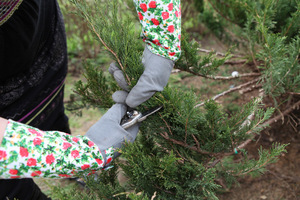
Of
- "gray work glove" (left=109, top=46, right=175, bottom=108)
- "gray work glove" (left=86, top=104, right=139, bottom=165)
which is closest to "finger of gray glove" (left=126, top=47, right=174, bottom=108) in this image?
"gray work glove" (left=109, top=46, right=175, bottom=108)

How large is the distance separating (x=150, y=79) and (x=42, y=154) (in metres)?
0.59

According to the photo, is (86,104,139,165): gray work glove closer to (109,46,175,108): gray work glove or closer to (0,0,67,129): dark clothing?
(109,46,175,108): gray work glove

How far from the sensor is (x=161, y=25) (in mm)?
1255

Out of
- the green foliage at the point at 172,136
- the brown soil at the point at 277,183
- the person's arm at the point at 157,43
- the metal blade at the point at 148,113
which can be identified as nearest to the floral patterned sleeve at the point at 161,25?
the person's arm at the point at 157,43

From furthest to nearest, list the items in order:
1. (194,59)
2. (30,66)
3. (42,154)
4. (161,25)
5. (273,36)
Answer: (30,66), (194,59), (273,36), (161,25), (42,154)

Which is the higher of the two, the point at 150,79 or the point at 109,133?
the point at 150,79

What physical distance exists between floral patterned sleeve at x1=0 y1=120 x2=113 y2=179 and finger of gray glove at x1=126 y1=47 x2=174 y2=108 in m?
0.33


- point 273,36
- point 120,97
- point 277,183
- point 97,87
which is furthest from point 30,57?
point 277,183

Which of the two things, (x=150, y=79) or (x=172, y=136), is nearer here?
(x=150, y=79)

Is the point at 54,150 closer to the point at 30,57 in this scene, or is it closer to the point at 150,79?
the point at 150,79

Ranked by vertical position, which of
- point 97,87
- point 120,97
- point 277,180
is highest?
point 120,97

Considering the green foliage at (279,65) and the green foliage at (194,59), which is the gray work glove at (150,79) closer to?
the green foliage at (194,59)

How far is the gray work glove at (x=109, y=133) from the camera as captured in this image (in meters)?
1.28

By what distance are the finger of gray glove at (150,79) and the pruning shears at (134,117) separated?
0.23 feet
